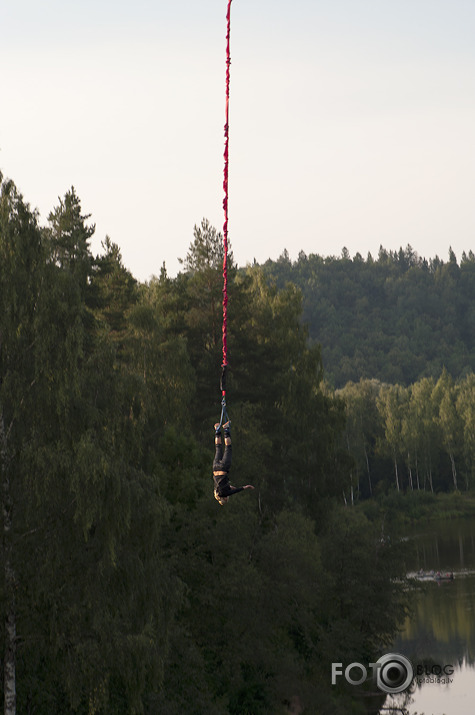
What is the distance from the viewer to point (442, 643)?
40.5 m

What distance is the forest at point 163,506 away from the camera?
18.6 meters

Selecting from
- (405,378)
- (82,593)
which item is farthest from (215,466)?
(405,378)

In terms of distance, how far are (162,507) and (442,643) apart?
25.2 meters

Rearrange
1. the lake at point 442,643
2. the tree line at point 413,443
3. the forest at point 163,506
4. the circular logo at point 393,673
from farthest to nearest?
the tree line at point 413,443, the circular logo at point 393,673, the lake at point 442,643, the forest at point 163,506

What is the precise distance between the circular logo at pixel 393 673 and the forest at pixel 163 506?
71 centimetres

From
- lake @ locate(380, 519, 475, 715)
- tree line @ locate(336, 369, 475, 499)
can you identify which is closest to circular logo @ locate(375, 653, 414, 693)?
lake @ locate(380, 519, 475, 715)

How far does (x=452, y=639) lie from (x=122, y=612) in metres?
26.3

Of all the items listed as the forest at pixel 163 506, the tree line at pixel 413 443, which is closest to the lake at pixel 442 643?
→ the forest at pixel 163 506

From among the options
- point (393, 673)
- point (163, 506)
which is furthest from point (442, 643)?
point (163, 506)

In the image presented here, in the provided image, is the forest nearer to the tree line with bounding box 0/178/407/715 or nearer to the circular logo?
the tree line with bounding box 0/178/407/715

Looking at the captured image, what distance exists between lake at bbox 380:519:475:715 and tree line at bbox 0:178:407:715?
8.70 feet

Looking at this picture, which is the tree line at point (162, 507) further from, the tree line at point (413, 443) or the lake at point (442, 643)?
the tree line at point (413, 443)

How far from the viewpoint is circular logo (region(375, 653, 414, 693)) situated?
34812mm

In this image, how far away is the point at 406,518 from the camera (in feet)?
277
